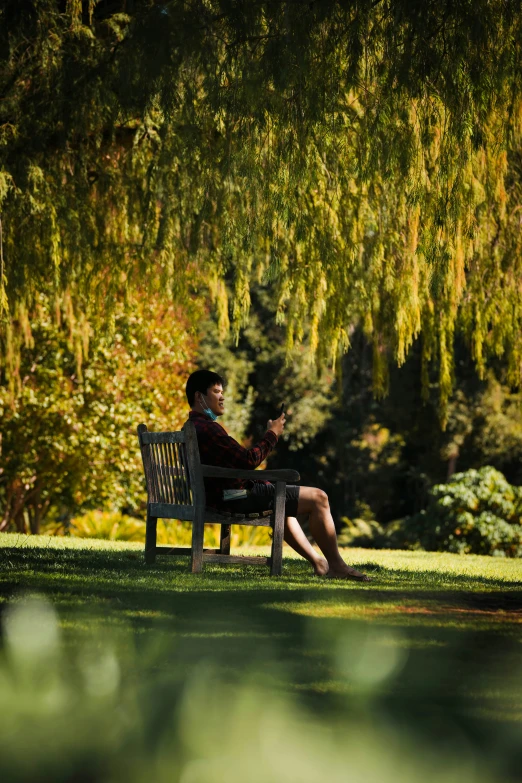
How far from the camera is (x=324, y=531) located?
671 centimetres

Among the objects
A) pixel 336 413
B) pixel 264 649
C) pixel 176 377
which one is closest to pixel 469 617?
pixel 264 649

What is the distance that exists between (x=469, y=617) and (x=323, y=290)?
13.8 feet

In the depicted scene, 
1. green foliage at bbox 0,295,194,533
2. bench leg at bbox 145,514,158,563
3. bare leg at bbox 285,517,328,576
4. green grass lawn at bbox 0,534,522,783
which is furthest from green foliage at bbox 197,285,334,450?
green grass lawn at bbox 0,534,522,783

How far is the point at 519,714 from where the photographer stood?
3.20 metres

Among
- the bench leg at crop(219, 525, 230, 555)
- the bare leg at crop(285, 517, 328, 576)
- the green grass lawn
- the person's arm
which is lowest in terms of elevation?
the bench leg at crop(219, 525, 230, 555)

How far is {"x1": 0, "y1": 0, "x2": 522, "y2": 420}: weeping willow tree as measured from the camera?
6262 mm

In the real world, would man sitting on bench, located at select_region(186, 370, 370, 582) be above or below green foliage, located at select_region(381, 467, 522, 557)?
above

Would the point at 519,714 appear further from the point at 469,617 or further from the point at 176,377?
the point at 176,377

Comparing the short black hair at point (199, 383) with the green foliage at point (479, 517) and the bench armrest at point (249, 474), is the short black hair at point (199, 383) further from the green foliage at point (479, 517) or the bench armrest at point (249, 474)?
the green foliage at point (479, 517)

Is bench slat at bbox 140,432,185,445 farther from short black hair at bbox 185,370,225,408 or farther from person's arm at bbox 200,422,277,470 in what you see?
short black hair at bbox 185,370,225,408

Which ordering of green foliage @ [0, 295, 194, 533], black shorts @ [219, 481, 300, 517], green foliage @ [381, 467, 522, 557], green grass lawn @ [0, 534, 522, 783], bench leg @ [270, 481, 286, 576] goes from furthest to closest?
green foliage @ [0, 295, 194, 533] → green foliage @ [381, 467, 522, 557] → black shorts @ [219, 481, 300, 517] → bench leg @ [270, 481, 286, 576] → green grass lawn @ [0, 534, 522, 783]

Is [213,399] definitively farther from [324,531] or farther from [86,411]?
[86,411]

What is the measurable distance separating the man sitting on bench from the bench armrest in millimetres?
72

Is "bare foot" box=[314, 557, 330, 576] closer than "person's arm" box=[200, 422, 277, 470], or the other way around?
"person's arm" box=[200, 422, 277, 470]
